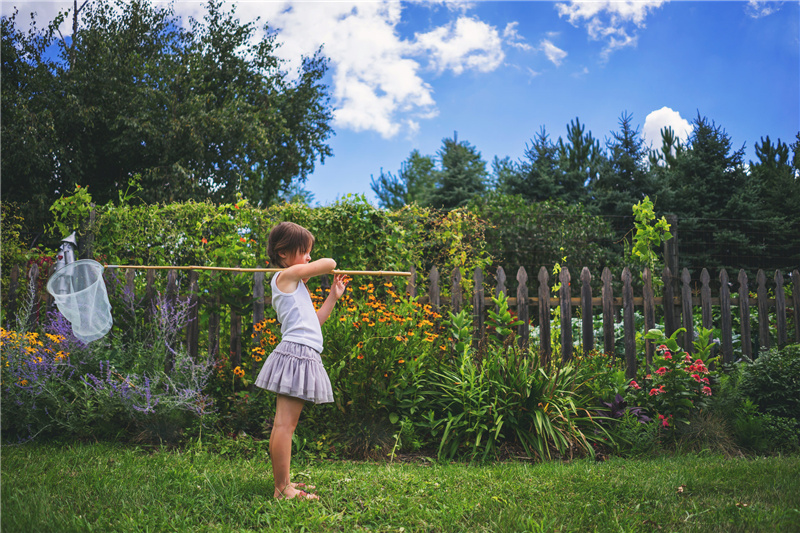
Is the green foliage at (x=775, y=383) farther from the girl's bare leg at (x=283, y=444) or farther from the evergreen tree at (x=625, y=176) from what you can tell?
the evergreen tree at (x=625, y=176)

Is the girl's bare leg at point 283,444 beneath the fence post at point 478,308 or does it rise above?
beneath

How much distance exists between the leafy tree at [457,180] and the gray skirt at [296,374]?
487 inches

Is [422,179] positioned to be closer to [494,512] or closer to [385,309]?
[385,309]

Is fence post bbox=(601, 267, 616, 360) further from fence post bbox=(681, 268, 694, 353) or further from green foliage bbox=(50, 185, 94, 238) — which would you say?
green foliage bbox=(50, 185, 94, 238)

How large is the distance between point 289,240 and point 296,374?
734 millimetres

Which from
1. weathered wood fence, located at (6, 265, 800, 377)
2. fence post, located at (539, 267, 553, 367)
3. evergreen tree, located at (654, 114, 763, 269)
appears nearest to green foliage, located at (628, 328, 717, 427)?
weathered wood fence, located at (6, 265, 800, 377)

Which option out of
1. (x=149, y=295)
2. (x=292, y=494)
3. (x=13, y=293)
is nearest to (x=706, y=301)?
(x=292, y=494)

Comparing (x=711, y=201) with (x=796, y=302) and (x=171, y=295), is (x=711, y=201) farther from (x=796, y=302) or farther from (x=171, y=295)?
(x=171, y=295)

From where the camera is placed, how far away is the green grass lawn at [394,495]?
2.44 m

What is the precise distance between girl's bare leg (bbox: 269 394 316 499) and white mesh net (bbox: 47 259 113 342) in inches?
60.1

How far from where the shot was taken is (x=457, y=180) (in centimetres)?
1530

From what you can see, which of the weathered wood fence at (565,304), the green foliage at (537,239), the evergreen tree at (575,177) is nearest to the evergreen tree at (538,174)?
the evergreen tree at (575,177)

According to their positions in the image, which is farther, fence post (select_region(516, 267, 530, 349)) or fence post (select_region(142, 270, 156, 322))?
fence post (select_region(516, 267, 530, 349))

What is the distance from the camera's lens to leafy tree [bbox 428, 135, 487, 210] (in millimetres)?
15125
